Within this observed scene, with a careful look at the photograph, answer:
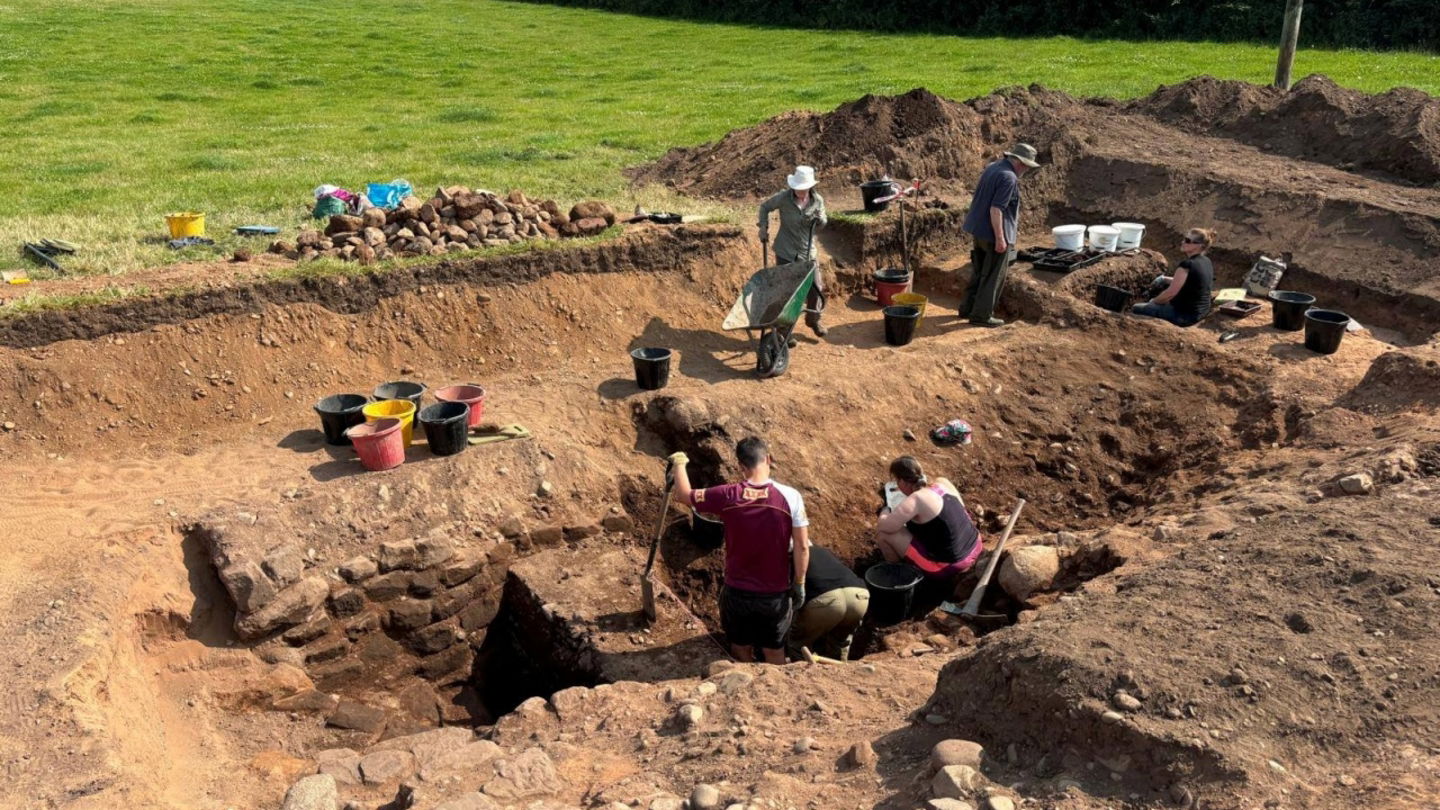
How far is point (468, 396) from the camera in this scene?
28.9 ft

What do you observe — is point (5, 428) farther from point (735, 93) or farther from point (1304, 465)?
point (735, 93)

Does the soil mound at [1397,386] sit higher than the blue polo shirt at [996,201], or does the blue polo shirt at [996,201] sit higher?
the blue polo shirt at [996,201]

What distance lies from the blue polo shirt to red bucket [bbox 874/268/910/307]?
3.59 feet

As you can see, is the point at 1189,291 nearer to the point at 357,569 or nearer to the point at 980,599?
the point at 980,599

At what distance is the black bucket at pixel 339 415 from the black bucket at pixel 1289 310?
9249 millimetres

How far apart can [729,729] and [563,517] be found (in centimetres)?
325

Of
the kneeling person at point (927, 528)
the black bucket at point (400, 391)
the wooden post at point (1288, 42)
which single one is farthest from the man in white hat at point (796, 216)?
the wooden post at point (1288, 42)

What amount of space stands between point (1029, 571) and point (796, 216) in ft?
13.9

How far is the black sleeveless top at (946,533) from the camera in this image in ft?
26.1

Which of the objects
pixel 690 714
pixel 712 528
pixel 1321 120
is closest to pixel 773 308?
pixel 712 528

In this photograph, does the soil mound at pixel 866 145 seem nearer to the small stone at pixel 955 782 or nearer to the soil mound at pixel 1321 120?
the soil mound at pixel 1321 120

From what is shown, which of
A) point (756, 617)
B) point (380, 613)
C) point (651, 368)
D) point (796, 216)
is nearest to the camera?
point (756, 617)

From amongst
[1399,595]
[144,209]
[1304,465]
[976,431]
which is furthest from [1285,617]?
[144,209]

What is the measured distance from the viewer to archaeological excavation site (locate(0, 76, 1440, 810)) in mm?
4914
